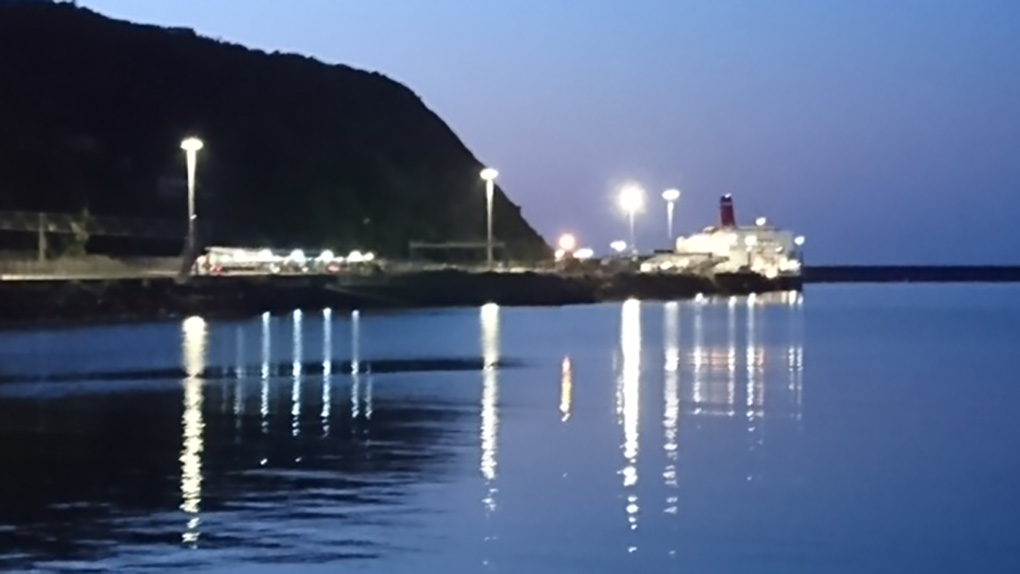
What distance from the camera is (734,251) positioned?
438 feet

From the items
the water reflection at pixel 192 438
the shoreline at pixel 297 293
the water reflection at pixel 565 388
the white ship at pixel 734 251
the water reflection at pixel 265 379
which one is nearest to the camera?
the water reflection at pixel 192 438

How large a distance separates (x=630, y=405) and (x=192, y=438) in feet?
28.3

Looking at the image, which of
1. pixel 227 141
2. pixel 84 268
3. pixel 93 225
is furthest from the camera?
pixel 227 141

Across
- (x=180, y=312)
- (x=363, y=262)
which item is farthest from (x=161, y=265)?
(x=363, y=262)

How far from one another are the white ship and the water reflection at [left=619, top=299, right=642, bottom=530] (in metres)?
63.0

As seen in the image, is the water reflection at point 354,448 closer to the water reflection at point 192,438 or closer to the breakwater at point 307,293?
the water reflection at point 192,438

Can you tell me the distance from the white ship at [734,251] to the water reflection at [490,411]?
2771 inches

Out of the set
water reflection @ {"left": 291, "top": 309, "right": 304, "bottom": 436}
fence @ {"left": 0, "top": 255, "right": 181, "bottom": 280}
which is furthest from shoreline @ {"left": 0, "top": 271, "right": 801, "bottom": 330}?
water reflection @ {"left": 291, "top": 309, "right": 304, "bottom": 436}

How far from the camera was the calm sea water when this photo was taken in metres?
15.2

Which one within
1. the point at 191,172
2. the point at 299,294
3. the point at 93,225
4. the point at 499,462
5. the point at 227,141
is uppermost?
the point at 227,141

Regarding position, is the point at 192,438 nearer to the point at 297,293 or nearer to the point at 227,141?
the point at 297,293

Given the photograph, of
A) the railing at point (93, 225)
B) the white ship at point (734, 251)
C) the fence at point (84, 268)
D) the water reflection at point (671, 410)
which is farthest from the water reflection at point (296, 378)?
the white ship at point (734, 251)

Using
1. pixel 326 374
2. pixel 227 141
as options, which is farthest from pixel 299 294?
pixel 227 141

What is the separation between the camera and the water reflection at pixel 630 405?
1844 centimetres
